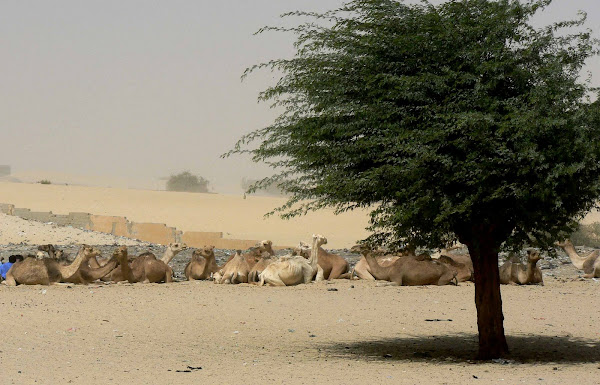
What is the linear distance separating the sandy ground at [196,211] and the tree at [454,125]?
4632 centimetres

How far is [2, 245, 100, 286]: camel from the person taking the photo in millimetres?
22734

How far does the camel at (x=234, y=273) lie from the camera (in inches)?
950

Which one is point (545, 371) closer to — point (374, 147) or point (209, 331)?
point (374, 147)

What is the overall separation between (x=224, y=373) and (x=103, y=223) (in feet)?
121

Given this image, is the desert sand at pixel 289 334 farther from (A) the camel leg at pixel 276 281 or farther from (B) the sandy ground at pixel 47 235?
(B) the sandy ground at pixel 47 235

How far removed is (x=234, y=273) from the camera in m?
24.1

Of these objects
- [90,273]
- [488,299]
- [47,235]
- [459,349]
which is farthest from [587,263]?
[47,235]

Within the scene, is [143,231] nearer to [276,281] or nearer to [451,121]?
[276,281]

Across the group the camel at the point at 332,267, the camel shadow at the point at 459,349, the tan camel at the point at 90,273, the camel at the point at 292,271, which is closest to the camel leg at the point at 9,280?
the tan camel at the point at 90,273

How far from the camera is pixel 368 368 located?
1245cm

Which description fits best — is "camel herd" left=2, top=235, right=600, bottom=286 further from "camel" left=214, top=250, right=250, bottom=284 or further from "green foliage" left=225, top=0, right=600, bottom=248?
"green foliage" left=225, top=0, right=600, bottom=248

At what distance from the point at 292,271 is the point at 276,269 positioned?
39cm

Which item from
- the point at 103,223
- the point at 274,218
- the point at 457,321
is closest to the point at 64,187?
the point at 274,218

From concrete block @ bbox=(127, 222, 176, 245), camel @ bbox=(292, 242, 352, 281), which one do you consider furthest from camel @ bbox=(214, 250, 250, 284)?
concrete block @ bbox=(127, 222, 176, 245)
